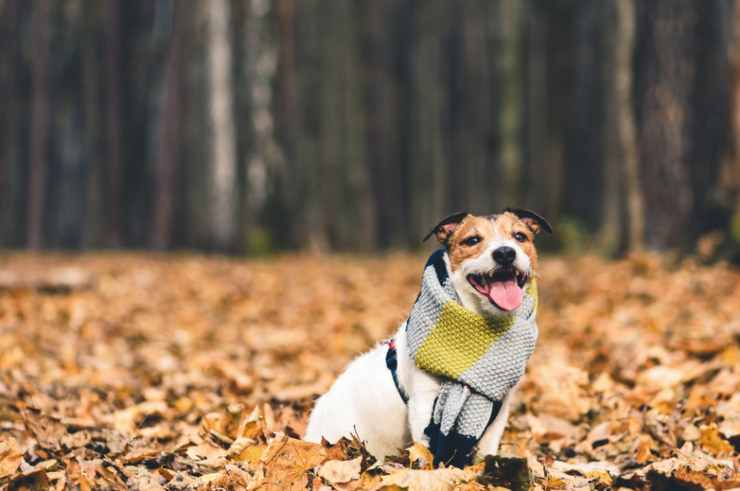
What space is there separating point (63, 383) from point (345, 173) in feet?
36.2

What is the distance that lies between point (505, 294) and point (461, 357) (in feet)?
0.91

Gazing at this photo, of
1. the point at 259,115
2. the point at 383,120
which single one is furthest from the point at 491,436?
the point at 383,120

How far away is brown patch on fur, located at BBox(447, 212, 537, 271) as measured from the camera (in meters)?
3.19

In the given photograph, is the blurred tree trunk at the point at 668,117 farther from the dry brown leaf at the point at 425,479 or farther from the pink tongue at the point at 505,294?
the dry brown leaf at the point at 425,479

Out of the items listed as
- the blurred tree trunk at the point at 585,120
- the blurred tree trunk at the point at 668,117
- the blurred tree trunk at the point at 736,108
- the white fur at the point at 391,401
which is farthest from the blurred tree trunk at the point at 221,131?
the white fur at the point at 391,401

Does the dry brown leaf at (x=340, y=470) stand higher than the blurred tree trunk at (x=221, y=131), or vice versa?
the blurred tree trunk at (x=221, y=131)

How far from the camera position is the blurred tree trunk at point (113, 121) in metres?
19.1

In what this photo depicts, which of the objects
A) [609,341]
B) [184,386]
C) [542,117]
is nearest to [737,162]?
[609,341]

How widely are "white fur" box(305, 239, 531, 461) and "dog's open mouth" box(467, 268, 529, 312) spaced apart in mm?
31

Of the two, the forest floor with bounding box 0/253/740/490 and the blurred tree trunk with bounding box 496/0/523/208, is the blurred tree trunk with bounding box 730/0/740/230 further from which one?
the blurred tree trunk with bounding box 496/0/523/208

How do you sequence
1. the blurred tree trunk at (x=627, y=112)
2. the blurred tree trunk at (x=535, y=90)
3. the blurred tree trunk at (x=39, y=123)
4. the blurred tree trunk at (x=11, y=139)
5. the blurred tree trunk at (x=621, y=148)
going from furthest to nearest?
the blurred tree trunk at (x=11, y=139), the blurred tree trunk at (x=39, y=123), the blurred tree trunk at (x=535, y=90), the blurred tree trunk at (x=627, y=112), the blurred tree trunk at (x=621, y=148)

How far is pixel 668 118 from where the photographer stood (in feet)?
29.2

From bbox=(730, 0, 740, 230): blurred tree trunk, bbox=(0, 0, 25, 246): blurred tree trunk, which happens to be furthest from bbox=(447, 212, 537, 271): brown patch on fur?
bbox=(0, 0, 25, 246): blurred tree trunk

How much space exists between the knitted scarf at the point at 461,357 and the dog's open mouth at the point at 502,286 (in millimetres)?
106
